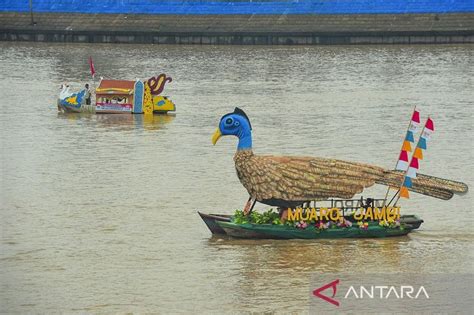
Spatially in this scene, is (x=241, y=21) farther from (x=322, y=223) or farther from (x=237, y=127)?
(x=322, y=223)

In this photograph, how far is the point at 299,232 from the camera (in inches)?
902

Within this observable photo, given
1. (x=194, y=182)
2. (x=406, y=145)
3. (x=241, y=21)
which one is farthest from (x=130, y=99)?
(x=241, y=21)

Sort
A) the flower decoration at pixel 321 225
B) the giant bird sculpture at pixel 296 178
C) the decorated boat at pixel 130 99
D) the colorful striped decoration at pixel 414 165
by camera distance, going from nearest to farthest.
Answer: the giant bird sculpture at pixel 296 178, the flower decoration at pixel 321 225, the colorful striped decoration at pixel 414 165, the decorated boat at pixel 130 99

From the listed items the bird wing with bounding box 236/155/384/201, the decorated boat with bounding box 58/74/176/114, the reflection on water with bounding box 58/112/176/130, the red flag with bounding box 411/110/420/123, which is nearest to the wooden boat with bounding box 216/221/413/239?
the bird wing with bounding box 236/155/384/201

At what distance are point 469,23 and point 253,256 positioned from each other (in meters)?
45.2

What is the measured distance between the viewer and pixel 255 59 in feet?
198

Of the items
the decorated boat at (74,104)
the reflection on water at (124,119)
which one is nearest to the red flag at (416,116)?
the reflection on water at (124,119)

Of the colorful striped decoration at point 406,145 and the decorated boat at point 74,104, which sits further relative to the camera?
the decorated boat at point 74,104

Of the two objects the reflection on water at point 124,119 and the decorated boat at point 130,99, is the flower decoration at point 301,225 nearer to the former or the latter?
the reflection on water at point 124,119

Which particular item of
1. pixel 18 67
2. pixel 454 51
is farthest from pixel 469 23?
pixel 18 67

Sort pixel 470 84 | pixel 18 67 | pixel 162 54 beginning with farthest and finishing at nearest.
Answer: pixel 162 54 → pixel 18 67 → pixel 470 84

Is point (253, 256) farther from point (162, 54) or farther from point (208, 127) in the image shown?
point (162, 54)

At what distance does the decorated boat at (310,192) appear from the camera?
22.6 metres

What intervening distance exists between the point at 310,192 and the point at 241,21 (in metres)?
47.4
